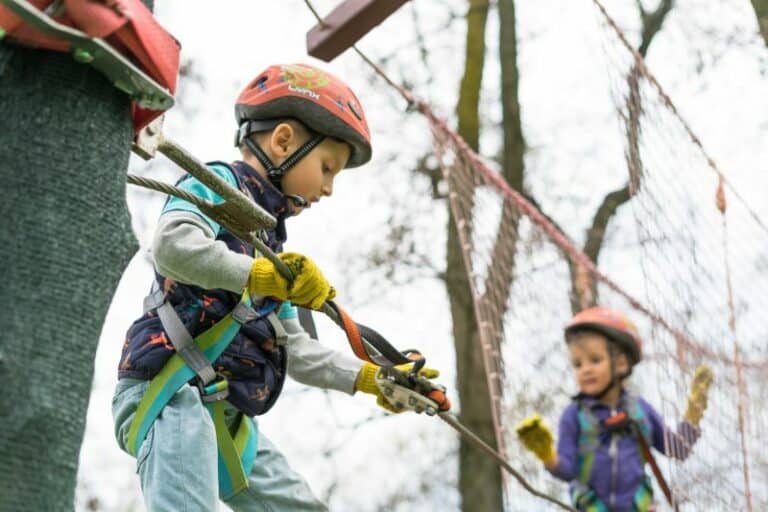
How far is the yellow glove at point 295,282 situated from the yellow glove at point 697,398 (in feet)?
8.97

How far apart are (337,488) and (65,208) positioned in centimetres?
881

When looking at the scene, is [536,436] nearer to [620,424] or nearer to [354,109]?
[620,424]

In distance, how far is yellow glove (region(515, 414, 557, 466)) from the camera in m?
5.12

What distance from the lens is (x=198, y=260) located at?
2.64 m

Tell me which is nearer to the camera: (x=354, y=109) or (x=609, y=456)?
(x=354, y=109)

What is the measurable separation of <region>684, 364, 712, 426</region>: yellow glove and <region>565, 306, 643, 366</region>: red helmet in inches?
14.7

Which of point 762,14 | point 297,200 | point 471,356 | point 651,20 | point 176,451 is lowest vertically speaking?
point 176,451

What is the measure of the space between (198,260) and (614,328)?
327 centimetres

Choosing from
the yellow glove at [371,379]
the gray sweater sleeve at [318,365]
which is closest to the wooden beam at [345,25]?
the gray sweater sleeve at [318,365]

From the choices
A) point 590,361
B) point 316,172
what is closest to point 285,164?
point 316,172

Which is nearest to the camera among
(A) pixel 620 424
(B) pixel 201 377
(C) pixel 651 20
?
(B) pixel 201 377

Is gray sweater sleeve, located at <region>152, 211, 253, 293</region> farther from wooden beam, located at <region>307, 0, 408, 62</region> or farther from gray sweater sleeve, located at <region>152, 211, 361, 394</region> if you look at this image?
wooden beam, located at <region>307, 0, 408, 62</region>

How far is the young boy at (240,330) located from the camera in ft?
8.75

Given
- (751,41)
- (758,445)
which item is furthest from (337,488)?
(758,445)
